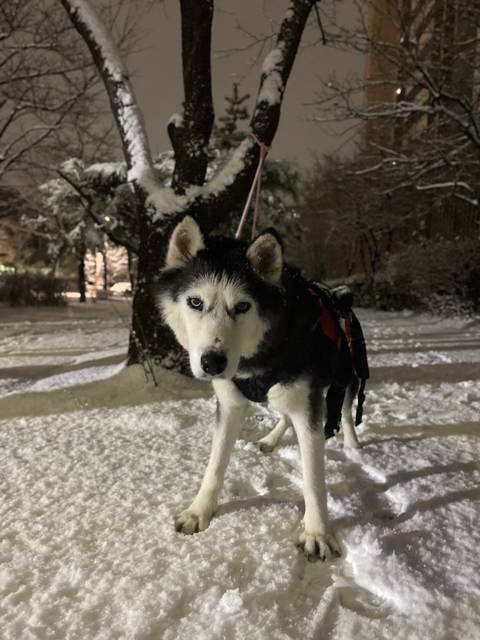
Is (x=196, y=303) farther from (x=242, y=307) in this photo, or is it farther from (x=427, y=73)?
(x=427, y=73)

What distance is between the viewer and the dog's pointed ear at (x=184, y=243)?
2281mm

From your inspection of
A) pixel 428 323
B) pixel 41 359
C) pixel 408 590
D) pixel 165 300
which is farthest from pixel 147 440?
pixel 428 323

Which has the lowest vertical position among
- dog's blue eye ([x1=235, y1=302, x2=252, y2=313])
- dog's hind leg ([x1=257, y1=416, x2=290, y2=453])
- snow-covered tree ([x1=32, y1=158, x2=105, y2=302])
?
dog's hind leg ([x1=257, y1=416, x2=290, y2=453])

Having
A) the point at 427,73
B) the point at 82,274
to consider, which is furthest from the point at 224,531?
the point at 82,274

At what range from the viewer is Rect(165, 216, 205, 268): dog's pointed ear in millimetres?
2281

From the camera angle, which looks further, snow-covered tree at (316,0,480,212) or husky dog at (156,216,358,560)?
snow-covered tree at (316,0,480,212)

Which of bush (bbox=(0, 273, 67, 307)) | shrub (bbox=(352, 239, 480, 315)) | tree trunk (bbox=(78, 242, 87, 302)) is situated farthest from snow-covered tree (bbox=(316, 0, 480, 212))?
tree trunk (bbox=(78, 242, 87, 302))

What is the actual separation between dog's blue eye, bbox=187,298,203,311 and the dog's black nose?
0.28 meters

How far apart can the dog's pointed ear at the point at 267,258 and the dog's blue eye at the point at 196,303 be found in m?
0.31

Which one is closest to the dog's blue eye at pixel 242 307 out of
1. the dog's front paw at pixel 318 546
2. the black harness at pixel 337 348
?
the black harness at pixel 337 348

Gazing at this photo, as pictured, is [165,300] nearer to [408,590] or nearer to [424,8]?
[408,590]

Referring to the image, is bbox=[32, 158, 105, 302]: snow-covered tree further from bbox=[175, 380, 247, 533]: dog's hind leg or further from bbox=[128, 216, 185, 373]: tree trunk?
bbox=[175, 380, 247, 533]: dog's hind leg

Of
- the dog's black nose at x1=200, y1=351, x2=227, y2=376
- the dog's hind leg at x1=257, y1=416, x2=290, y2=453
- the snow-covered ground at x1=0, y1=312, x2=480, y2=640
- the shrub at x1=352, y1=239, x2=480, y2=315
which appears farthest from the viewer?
the shrub at x1=352, y1=239, x2=480, y2=315

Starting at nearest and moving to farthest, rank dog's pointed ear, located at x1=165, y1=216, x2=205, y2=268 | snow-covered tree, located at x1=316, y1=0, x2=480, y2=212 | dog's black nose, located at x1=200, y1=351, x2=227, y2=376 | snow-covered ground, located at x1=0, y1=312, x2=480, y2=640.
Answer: snow-covered ground, located at x1=0, y1=312, x2=480, y2=640, dog's black nose, located at x1=200, y1=351, x2=227, y2=376, dog's pointed ear, located at x1=165, y1=216, x2=205, y2=268, snow-covered tree, located at x1=316, y1=0, x2=480, y2=212
